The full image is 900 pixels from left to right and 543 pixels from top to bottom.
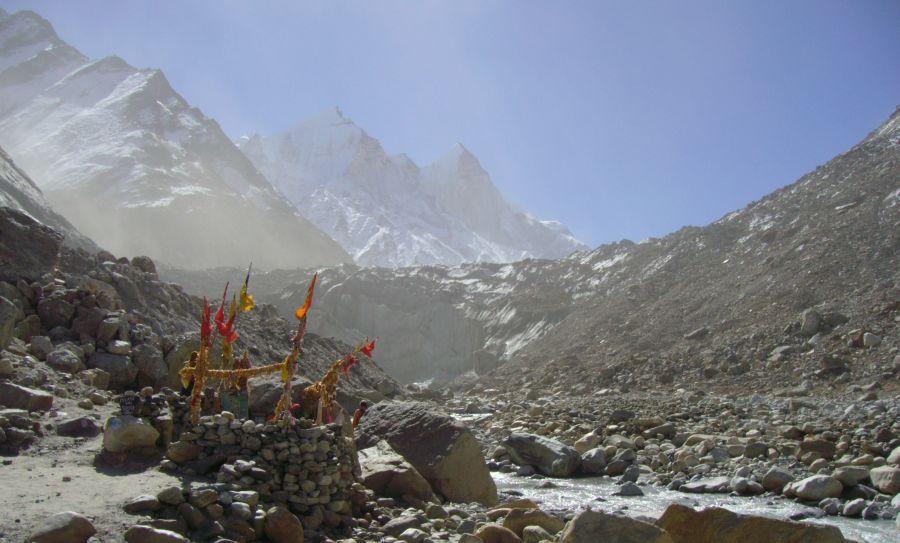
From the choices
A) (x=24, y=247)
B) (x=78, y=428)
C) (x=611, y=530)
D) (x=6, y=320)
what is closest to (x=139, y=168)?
(x=24, y=247)

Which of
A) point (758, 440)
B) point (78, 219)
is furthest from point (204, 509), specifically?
point (78, 219)

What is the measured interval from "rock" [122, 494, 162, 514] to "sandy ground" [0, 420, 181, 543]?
78 millimetres

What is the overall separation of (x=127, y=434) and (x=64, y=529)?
2.60 metres

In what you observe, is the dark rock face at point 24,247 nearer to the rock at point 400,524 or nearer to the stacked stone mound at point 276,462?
the stacked stone mound at point 276,462

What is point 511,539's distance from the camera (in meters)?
8.31

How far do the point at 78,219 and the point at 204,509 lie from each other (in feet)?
338

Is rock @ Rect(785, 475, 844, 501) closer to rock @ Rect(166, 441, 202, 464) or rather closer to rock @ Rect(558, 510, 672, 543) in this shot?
rock @ Rect(558, 510, 672, 543)

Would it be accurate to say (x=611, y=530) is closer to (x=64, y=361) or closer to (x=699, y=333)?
(x=64, y=361)

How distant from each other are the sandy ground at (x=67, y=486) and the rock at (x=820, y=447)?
1255 cm

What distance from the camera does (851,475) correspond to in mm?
11492

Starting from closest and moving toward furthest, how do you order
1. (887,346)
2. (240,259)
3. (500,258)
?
(887,346) → (240,259) → (500,258)

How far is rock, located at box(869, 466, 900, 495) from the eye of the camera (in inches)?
433

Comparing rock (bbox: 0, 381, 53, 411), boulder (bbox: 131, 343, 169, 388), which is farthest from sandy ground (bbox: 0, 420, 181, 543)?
boulder (bbox: 131, 343, 169, 388)

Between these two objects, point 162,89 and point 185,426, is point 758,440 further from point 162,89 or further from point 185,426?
point 162,89
